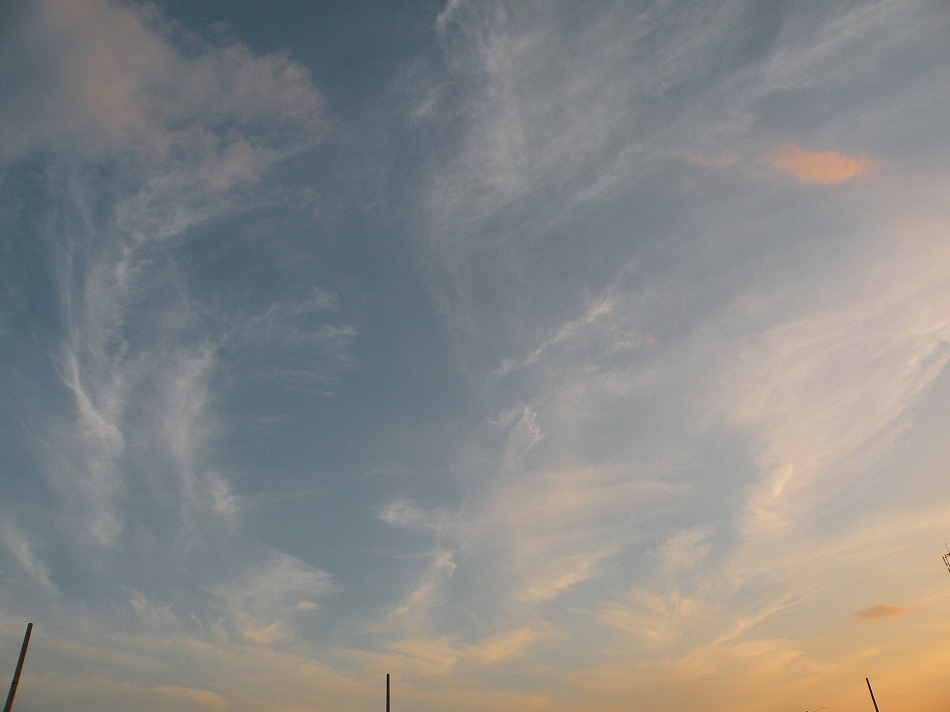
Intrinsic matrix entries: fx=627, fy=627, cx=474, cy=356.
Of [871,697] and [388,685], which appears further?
[871,697]

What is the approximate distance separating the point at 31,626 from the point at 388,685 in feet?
93.8

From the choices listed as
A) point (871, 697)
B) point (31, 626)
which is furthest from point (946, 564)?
point (31, 626)

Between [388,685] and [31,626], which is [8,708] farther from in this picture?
[388,685]

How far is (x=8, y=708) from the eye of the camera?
37281mm

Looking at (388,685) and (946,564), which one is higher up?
(946,564)

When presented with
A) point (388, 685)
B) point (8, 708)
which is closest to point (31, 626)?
point (8, 708)

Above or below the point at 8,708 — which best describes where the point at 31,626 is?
above

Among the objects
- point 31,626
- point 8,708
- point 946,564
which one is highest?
point 946,564

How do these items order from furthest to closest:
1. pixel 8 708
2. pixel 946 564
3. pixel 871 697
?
1. pixel 871 697
2. pixel 946 564
3. pixel 8 708

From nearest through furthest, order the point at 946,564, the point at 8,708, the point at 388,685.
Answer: the point at 8,708 → the point at 388,685 → the point at 946,564

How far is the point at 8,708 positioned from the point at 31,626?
4.48 m

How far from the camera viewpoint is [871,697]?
237ft

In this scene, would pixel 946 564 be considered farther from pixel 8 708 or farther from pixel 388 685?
pixel 8 708

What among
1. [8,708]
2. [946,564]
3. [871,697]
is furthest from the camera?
[871,697]
